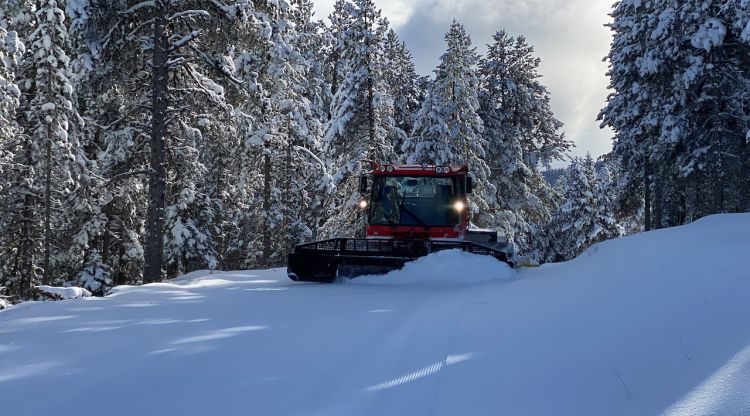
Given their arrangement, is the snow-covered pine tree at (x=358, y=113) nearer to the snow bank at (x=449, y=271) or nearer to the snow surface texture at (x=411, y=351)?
the snow bank at (x=449, y=271)

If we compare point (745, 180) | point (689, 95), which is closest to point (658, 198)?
point (745, 180)

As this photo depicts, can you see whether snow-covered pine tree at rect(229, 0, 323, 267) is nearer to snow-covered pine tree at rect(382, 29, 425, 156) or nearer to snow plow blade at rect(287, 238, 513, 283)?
snow-covered pine tree at rect(382, 29, 425, 156)

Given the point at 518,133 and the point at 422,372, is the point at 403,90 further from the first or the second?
the point at 422,372

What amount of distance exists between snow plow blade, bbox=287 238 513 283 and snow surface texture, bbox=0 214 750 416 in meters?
2.13

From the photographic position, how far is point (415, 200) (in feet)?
37.4

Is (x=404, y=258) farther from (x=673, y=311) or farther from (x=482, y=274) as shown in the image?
(x=673, y=311)

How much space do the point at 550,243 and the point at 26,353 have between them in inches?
1633

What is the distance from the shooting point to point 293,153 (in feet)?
83.1

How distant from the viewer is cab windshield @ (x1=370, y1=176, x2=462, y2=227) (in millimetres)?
11242

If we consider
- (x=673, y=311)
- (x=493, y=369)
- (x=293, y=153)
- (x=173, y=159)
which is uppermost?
(x=293, y=153)

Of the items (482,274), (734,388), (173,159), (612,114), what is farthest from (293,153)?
(734,388)

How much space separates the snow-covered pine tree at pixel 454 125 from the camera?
23.1 metres

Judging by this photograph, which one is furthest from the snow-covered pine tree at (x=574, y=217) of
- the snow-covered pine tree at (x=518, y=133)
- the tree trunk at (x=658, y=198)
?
the tree trunk at (x=658, y=198)

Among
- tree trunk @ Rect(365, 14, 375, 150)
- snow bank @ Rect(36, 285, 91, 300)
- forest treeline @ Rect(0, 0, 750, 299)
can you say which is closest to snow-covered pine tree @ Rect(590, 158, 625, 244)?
forest treeline @ Rect(0, 0, 750, 299)
